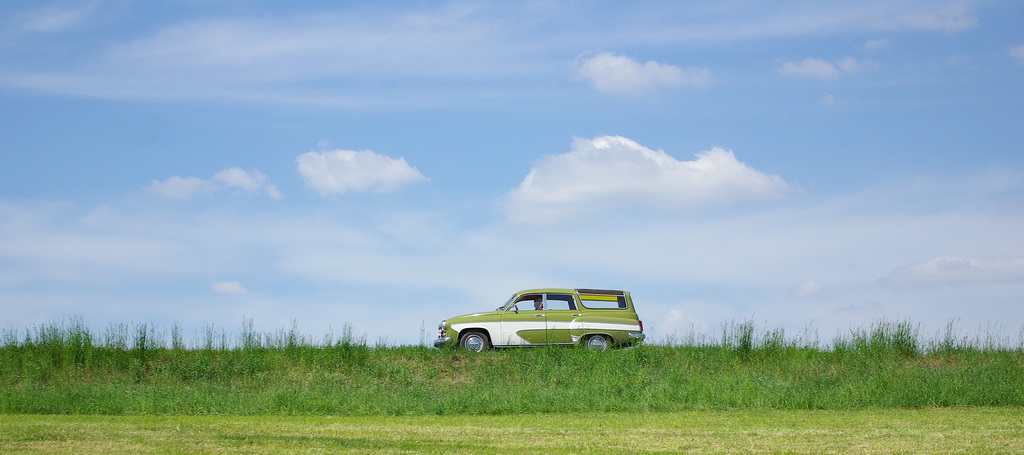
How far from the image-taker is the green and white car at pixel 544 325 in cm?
2498

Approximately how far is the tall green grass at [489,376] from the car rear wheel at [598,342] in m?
0.96

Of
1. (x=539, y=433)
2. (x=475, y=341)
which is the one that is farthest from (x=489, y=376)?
(x=539, y=433)

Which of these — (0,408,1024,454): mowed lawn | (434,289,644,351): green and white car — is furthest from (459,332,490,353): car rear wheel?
(0,408,1024,454): mowed lawn

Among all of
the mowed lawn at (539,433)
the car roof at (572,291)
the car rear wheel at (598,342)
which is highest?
the car roof at (572,291)

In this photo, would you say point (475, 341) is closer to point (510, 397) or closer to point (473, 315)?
point (473, 315)

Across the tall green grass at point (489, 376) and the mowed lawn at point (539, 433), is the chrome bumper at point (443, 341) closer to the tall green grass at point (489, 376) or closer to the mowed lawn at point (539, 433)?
the tall green grass at point (489, 376)

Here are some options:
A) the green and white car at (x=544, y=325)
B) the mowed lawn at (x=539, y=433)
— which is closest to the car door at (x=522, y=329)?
the green and white car at (x=544, y=325)

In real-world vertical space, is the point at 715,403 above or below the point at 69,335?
below

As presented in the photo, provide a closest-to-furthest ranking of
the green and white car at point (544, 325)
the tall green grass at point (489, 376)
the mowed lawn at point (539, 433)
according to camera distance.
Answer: the mowed lawn at point (539, 433)
the tall green grass at point (489, 376)
the green and white car at point (544, 325)

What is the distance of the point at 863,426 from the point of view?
15.1m

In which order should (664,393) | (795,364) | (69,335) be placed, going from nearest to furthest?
(664,393) → (795,364) → (69,335)

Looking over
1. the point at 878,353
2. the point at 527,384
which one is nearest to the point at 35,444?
the point at 527,384

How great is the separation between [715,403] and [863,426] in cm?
434

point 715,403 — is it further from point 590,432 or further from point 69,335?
point 69,335
